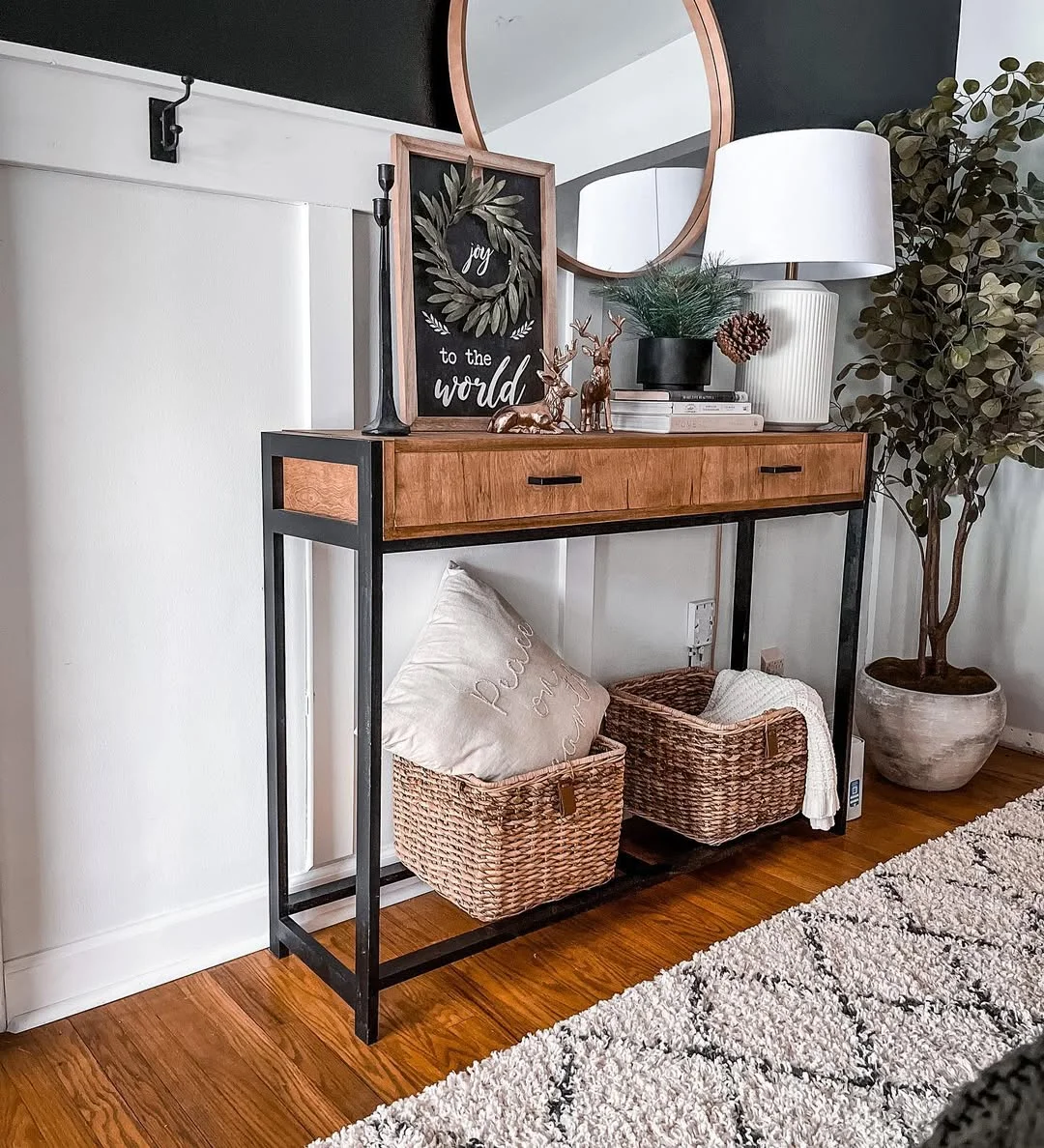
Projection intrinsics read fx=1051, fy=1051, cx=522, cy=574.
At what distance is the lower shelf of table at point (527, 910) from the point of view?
1.63 meters

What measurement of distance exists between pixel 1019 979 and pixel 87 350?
1.76 metres

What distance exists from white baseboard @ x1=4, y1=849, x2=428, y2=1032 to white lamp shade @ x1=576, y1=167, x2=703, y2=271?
1289mm

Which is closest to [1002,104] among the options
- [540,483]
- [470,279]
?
[470,279]

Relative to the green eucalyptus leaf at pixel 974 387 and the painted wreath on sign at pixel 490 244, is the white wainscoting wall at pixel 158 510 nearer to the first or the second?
the painted wreath on sign at pixel 490 244

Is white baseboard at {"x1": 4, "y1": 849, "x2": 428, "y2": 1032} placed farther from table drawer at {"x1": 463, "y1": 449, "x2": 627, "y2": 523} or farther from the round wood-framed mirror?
the round wood-framed mirror

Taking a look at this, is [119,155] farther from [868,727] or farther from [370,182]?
[868,727]

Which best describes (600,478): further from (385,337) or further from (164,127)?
(164,127)

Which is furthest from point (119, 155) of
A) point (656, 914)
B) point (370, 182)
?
point (656, 914)

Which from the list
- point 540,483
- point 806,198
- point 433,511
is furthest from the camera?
point 806,198

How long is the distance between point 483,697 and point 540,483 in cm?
38

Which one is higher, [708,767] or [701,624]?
[701,624]

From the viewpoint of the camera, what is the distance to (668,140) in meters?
2.17

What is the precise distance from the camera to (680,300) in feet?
6.60

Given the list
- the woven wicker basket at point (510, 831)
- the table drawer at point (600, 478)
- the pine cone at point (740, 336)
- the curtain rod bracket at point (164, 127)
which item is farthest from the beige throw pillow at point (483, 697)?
the curtain rod bracket at point (164, 127)
